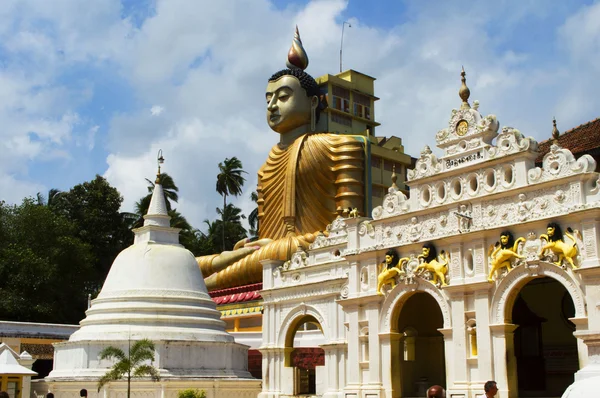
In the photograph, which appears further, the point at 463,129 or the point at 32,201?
the point at 32,201

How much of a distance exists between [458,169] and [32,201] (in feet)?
133

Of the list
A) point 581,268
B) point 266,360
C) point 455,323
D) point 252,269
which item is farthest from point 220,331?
point 581,268

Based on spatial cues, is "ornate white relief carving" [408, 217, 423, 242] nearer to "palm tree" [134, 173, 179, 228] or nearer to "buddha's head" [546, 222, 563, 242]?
"buddha's head" [546, 222, 563, 242]

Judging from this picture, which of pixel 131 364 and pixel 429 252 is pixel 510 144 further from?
pixel 131 364

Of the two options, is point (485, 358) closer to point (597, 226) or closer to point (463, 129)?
point (597, 226)

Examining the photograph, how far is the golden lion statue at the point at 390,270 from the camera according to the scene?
84.5ft

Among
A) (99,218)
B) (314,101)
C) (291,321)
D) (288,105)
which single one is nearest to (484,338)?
(291,321)

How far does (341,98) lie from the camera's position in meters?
63.5

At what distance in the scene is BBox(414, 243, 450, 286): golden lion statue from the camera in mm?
24422

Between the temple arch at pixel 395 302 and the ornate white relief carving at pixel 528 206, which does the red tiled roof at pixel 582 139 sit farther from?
the temple arch at pixel 395 302

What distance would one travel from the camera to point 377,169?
60.1m

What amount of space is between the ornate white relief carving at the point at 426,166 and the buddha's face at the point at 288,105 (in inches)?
872

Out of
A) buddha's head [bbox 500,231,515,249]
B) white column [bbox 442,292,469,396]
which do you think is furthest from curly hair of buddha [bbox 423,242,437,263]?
buddha's head [bbox 500,231,515,249]

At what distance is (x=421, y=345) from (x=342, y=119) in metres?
36.3
